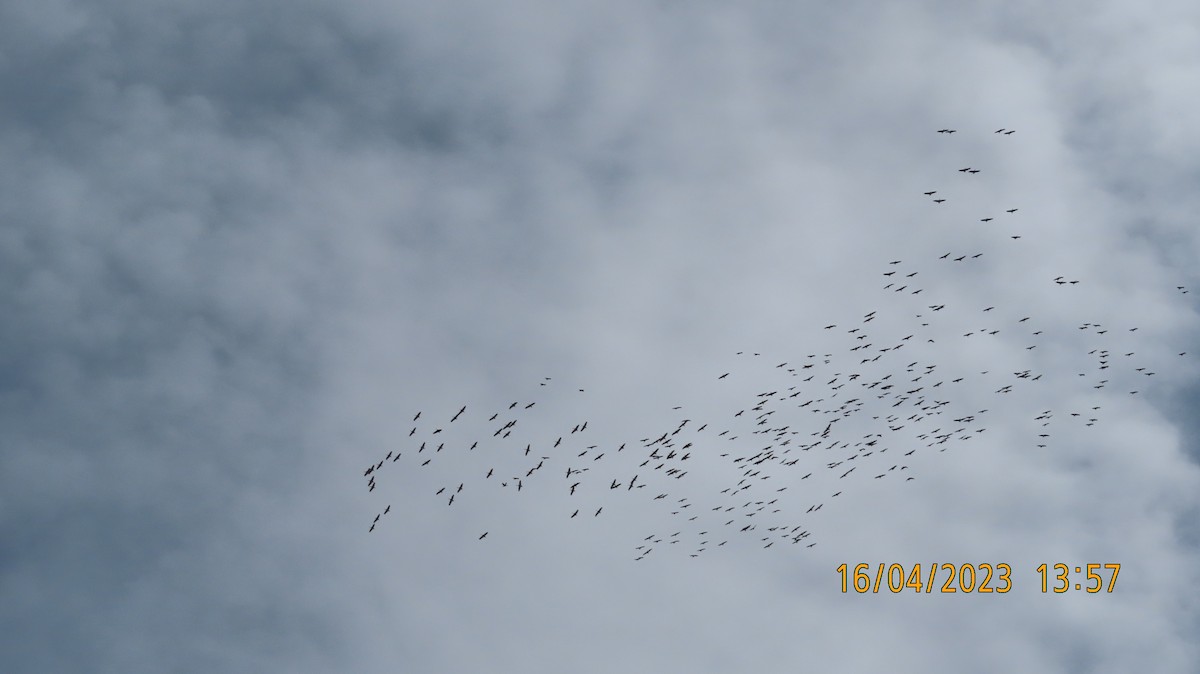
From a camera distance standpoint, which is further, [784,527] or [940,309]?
[784,527]

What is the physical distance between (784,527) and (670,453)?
12.8 m

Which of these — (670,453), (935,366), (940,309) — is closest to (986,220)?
(940,309)

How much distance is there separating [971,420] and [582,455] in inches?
1190

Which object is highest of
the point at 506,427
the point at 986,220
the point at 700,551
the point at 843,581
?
the point at 506,427

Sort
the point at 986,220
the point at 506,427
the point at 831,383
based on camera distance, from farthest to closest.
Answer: the point at 831,383
the point at 506,427
the point at 986,220

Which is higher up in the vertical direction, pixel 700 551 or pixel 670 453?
pixel 670 453

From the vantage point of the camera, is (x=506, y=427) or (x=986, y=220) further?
(x=506, y=427)

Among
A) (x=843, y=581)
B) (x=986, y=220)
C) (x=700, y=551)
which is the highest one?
(x=986, y=220)

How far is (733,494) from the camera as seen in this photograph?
70.1 m

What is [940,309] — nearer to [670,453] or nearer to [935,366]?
[935,366]

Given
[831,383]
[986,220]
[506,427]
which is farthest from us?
[831,383]

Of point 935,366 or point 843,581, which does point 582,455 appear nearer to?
point 843,581

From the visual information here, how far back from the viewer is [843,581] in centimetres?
6831

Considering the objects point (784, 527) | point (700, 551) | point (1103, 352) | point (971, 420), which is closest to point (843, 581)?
point (784, 527)
